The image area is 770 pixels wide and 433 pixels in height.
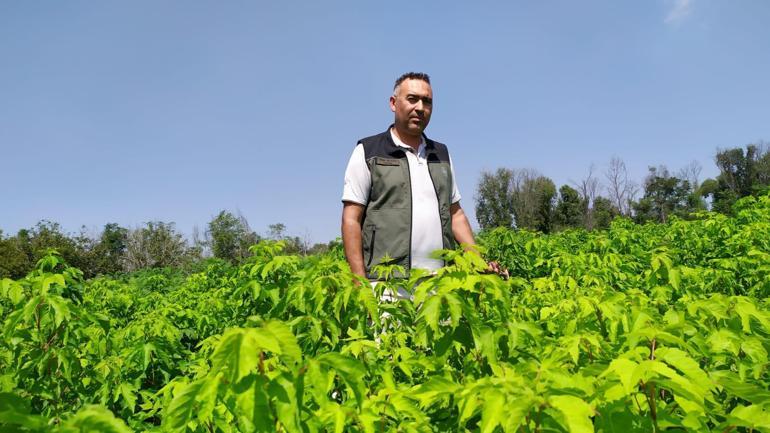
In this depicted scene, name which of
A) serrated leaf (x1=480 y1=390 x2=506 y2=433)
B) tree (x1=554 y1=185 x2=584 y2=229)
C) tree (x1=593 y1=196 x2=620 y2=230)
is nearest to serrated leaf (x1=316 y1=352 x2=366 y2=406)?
serrated leaf (x1=480 y1=390 x2=506 y2=433)

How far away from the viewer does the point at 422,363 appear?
1694 mm

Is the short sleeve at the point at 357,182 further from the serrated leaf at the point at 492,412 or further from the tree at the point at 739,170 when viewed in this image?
the tree at the point at 739,170

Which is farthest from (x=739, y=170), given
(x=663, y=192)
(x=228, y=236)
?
(x=228, y=236)

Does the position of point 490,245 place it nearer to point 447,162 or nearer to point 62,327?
point 447,162

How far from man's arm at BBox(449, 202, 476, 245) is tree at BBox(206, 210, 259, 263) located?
34119mm

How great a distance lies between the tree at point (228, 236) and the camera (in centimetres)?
3691

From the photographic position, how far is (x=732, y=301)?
1863 mm

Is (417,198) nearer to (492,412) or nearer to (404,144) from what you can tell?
(404,144)

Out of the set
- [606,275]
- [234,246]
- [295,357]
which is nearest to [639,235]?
[606,275]

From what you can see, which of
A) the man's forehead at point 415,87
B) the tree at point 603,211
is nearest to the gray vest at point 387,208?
the man's forehead at point 415,87

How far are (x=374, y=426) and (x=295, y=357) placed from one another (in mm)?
500

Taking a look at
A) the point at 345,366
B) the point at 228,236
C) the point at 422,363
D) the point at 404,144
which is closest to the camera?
the point at 345,366

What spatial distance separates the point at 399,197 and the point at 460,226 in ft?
2.04

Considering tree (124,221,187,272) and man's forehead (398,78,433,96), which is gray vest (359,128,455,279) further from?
tree (124,221,187,272)
